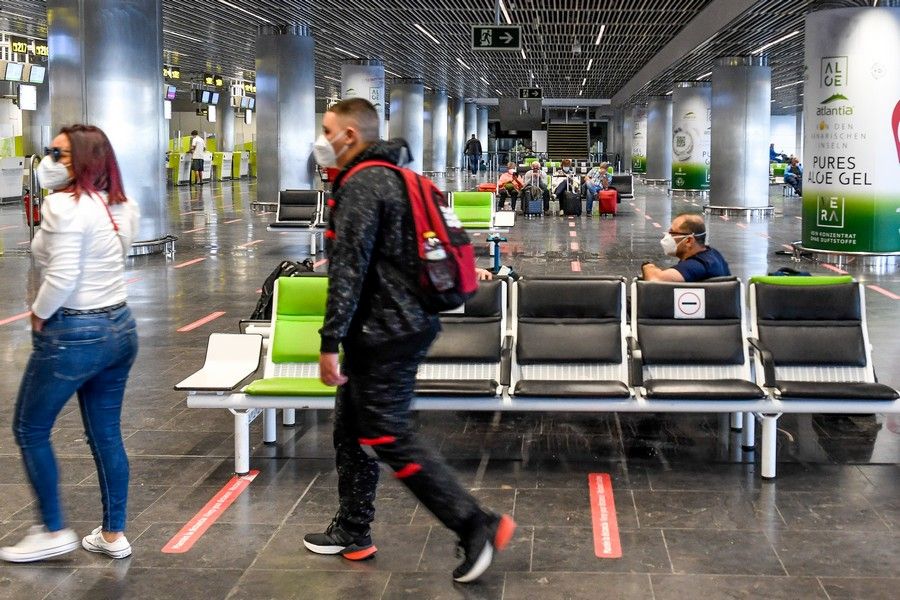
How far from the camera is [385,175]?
3992 millimetres

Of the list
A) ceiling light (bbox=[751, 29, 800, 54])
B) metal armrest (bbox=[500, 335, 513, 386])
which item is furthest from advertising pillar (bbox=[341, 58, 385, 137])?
metal armrest (bbox=[500, 335, 513, 386])

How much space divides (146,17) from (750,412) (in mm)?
13282

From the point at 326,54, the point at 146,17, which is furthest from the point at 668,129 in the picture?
the point at 146,17

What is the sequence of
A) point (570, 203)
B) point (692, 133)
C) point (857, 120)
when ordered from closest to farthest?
point (857, 120) < point (570, 203) < point (692, 133)

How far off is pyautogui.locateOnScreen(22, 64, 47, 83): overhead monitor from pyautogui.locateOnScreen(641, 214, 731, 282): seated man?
31177mm

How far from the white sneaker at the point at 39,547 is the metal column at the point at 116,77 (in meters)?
11.7

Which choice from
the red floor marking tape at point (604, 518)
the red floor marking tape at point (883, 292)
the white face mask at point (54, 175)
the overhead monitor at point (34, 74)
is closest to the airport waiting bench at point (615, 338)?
the red floor marking tape at point (604, 518)

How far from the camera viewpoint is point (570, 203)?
26.7 meters

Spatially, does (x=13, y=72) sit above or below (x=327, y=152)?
above

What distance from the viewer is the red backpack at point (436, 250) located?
3.96m

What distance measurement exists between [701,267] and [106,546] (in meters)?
3.76

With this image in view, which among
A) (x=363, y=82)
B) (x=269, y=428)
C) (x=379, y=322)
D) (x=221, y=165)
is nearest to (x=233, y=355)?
(x=269, y=428)

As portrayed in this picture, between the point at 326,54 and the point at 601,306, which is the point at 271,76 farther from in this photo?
the point at 601,306

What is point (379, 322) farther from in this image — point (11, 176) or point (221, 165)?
point (221, 165)
